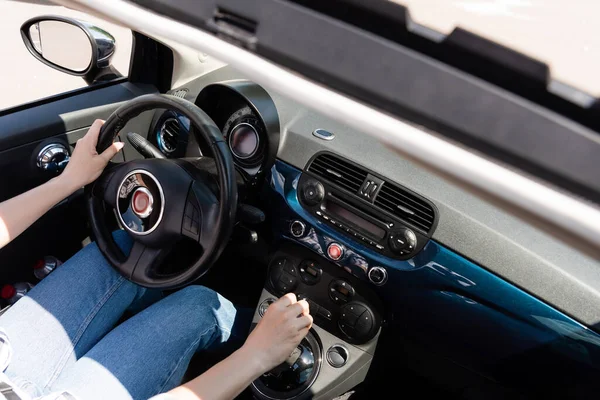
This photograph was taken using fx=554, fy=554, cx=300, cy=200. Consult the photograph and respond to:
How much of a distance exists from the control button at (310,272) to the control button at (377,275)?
0.59ft

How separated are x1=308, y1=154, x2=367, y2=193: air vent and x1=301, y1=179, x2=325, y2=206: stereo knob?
0.03m

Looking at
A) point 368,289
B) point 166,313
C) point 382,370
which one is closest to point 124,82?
point 166,313

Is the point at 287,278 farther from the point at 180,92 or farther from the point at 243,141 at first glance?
the point at 180,92

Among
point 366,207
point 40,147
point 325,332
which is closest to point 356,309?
point 325,332

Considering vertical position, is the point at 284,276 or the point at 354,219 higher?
the point at 354,219

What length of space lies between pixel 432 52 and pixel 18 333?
1320 mm

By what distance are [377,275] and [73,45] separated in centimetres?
142

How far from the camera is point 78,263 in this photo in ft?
5.34

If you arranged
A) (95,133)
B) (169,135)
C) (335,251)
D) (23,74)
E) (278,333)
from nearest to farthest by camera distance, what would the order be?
(278,333), (95,133), (335,251), (169,135), (23,74)

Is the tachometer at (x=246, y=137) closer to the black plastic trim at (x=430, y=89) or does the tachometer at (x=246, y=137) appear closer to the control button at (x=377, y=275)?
the control button at (x=377, y=275)

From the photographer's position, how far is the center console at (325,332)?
1798 mm

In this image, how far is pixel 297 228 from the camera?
1853 mm

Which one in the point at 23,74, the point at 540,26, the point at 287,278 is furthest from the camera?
the point at 23,74

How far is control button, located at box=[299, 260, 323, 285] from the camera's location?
186cm
